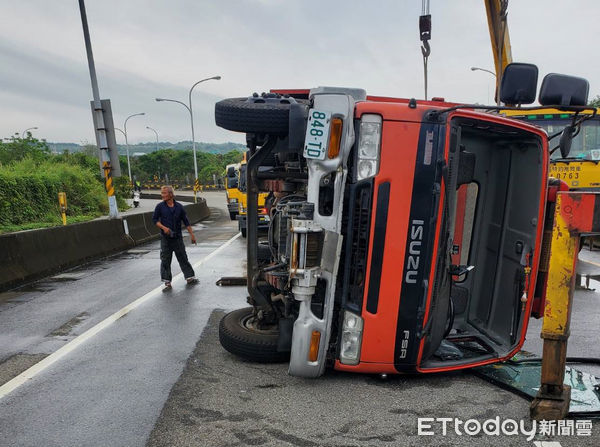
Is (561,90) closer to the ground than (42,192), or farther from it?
farther from it

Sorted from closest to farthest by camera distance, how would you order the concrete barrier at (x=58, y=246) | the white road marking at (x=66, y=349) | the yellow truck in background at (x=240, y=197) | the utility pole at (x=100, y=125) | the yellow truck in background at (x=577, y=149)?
the white road marking at (x=66, y=349) < the yellow truck in background at (x=240, y=197) < the concrete barrier at (x=58, y=246) < the yellow truck in background at (x=577, y=149) < the utility pole at (x=100, y=125)

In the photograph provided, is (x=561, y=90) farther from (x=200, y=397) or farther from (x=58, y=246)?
(x=58, y=246)

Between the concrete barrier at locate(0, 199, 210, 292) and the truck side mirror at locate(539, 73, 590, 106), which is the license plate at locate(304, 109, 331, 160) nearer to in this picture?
the truck side mirror at locate(539, 73, 590, 106)

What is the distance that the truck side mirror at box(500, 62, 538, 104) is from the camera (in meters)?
3.17

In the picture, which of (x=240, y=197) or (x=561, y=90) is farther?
(x=240, y=197)

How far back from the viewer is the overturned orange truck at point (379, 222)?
356cm

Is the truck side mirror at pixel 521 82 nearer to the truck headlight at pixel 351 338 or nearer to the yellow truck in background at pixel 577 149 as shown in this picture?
the truck headlight at pixel 351 338

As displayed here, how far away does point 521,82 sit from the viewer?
3.17m

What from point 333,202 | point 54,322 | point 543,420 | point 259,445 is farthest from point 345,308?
point 54,322

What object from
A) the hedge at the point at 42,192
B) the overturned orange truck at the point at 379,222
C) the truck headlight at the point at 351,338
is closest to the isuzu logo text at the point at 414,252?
the overturned orange truck at the point at 379,222

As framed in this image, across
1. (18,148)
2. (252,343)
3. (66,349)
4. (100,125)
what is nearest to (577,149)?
(252,343)

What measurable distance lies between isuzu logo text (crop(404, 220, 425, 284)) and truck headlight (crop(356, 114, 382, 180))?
49 centimetres

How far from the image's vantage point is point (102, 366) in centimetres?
440

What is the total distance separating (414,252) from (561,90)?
1412mm
